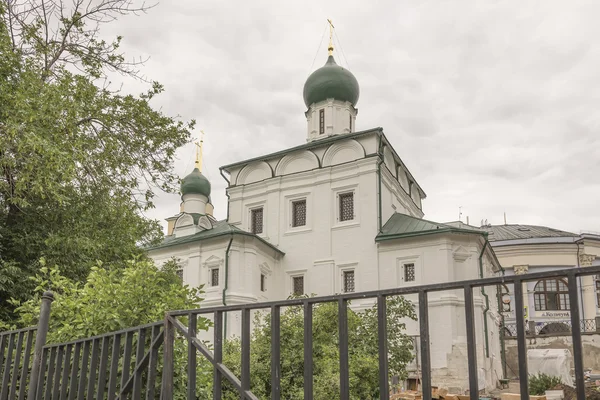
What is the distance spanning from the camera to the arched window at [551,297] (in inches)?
1336

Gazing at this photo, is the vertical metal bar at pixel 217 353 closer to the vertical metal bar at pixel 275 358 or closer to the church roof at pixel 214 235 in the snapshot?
the vertical metal bar at pixel 275 358

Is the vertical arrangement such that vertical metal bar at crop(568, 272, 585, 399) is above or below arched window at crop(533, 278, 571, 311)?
below

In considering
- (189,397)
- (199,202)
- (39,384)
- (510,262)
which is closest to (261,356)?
(39,384)

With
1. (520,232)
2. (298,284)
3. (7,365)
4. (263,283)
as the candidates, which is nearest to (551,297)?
(520,232)

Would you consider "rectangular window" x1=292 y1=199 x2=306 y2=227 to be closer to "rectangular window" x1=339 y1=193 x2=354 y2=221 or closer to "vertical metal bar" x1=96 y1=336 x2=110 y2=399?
"rectangular window" x1=339 y1=193 x2=354 y2=221

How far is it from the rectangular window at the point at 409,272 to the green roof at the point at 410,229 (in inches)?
43.7

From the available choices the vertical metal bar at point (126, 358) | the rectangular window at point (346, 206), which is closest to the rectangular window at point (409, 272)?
the rectangular window at point (346, 206)

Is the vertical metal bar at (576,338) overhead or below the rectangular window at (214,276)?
below

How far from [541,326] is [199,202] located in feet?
71.4

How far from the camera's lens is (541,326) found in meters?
33.5

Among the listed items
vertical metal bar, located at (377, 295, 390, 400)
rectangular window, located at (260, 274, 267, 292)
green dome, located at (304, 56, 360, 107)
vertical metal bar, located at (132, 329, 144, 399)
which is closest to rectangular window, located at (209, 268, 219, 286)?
rectangular window, located at (260, 274, 267, 292)

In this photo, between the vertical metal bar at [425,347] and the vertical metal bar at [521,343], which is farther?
the vertical metal bar at [425,347]

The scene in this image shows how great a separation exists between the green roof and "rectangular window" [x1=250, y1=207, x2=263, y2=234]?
17.6ft

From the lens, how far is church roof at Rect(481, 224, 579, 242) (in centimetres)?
3647
